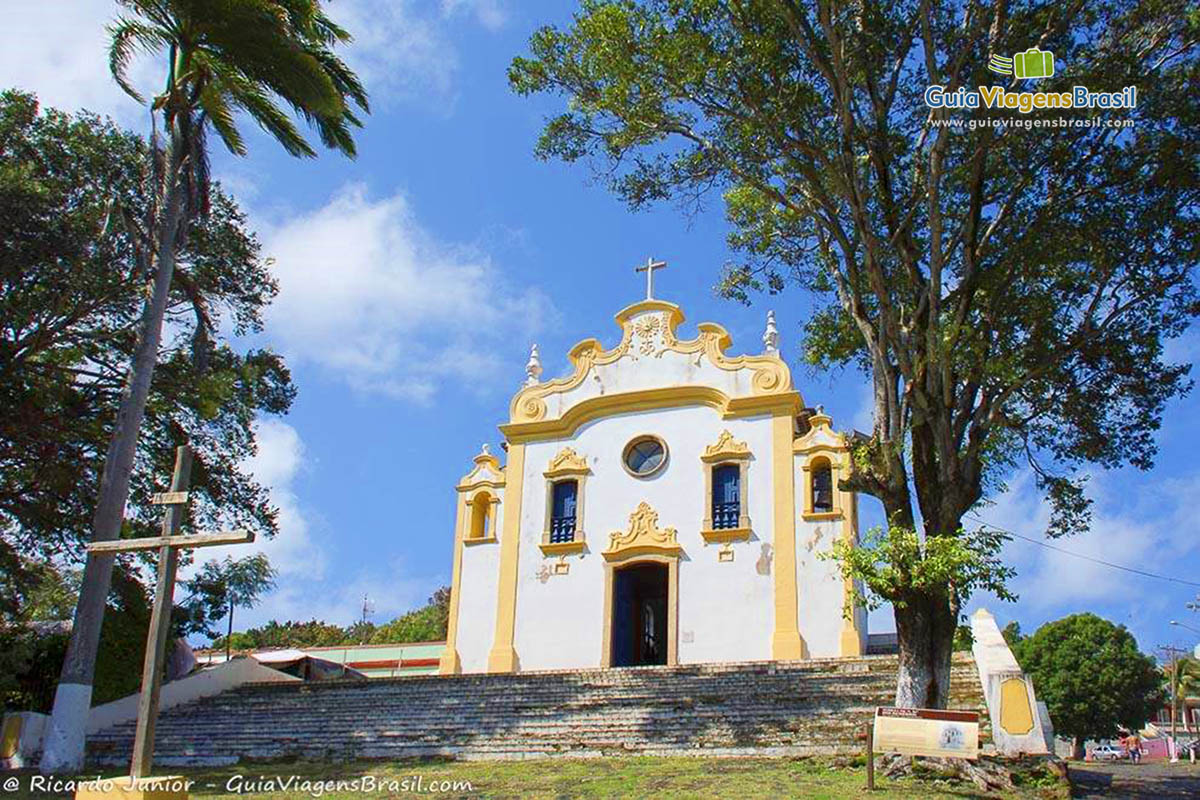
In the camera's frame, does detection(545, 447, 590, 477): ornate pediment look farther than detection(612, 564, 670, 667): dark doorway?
Answer: Yes

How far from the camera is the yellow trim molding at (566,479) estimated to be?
67.1 ft

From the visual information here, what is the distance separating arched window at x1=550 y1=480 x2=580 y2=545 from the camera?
20812 mm

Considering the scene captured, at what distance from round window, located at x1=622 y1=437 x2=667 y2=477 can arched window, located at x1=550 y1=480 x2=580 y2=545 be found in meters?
1.24

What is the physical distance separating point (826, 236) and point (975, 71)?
2356 mm

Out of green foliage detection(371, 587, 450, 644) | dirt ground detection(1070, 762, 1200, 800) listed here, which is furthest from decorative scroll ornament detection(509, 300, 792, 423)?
green foliage detection(371, 587, 450, 644)

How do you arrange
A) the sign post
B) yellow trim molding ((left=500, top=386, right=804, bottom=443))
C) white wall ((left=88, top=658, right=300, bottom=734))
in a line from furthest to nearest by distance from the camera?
yellow trim molding ((left=500, top=386, right=804, bottom=443)), white wall ((left=88, top=658, right=300, bottom=734)), the sign post

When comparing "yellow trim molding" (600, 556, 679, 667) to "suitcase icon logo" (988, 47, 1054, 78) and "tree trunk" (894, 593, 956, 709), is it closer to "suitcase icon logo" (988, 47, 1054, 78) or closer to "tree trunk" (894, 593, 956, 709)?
"tree trunk" (894, 593, 956, 709)

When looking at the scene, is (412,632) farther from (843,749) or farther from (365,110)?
(843,749)

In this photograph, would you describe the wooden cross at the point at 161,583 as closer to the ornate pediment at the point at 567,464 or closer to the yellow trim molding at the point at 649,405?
the ornate pediment at the point at 567,464

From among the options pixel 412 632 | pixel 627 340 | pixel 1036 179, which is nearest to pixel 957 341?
pixel 1036 179

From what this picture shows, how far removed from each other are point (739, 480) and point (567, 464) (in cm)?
369

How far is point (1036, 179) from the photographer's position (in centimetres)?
1051

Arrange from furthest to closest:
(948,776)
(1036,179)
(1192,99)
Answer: (1036,179) → (1192,99) → (948,776)

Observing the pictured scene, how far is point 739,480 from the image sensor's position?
64.9ft
